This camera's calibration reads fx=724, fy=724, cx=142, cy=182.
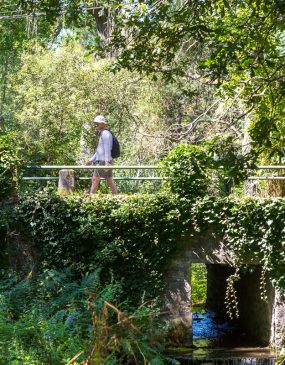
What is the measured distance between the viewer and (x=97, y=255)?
12.2 meters

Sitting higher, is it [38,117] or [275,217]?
[38,117]

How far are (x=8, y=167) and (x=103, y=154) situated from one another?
174 cm

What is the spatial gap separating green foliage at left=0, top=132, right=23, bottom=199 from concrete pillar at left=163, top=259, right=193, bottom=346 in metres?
3.11

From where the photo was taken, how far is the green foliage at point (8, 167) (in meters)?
12.2

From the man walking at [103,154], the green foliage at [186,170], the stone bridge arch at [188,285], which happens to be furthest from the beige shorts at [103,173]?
the stone bridge arch at [188,285]

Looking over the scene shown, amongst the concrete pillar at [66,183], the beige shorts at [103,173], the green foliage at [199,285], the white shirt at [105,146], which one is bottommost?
the green foliage at [199,285]

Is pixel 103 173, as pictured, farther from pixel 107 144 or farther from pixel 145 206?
pixel 145 206

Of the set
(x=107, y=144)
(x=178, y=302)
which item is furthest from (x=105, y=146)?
(x=178, y=302)

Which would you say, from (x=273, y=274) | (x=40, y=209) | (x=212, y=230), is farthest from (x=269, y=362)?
(x=40, y=209)

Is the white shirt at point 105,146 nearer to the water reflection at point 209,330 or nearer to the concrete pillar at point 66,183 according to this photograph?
the concrete pillar at point 66,183

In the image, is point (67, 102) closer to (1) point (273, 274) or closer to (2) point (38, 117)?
(2) point (38, 117)

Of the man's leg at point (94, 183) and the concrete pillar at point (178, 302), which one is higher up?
the man's leg at point (94, 183)

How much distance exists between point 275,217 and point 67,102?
7776 mm

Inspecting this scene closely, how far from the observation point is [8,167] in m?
12.2
